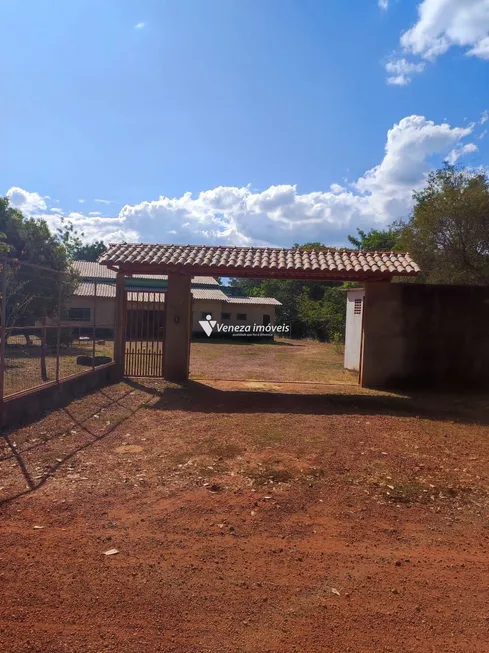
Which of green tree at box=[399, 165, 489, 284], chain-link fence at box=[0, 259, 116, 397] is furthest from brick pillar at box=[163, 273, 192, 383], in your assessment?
green tree at box=[399, 165, 489, 284]

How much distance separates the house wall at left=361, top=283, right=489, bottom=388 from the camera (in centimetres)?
1134

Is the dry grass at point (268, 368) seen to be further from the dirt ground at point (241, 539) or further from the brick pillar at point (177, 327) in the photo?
the dirt ground at point (241, 539)

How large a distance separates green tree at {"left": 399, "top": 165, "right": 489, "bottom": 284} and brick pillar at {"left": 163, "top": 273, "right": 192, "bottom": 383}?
9516mm

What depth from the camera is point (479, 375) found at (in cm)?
1148

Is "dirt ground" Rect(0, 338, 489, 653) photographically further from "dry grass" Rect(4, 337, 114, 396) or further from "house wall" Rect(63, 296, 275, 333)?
"house wall" Rect(63, 296, 275, 333)

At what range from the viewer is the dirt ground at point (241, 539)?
8.58 feet

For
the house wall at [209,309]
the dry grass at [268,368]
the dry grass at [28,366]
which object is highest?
the house wall at [209,309]

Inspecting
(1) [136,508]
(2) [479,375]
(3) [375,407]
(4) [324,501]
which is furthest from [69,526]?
(2) [479,375]

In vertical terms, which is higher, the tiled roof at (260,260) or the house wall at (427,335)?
the tiled roof at (260,260)

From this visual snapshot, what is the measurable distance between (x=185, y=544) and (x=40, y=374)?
5883 mm

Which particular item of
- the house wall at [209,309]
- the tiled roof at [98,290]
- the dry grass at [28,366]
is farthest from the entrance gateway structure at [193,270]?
the house wall at [209,309]

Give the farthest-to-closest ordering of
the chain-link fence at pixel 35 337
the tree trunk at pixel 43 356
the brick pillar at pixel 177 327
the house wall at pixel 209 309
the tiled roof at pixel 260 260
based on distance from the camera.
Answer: the house wall at pixel 209 309 < the brick pillar at pixel 177 327 < the tiled roof at pixel 260 260 < the tree trunk at pixel 43 356 < the chain-link fence at pixel 35 337

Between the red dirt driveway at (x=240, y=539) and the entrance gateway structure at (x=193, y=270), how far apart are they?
169 inches

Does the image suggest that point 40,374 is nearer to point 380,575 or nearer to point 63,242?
point 380,575
